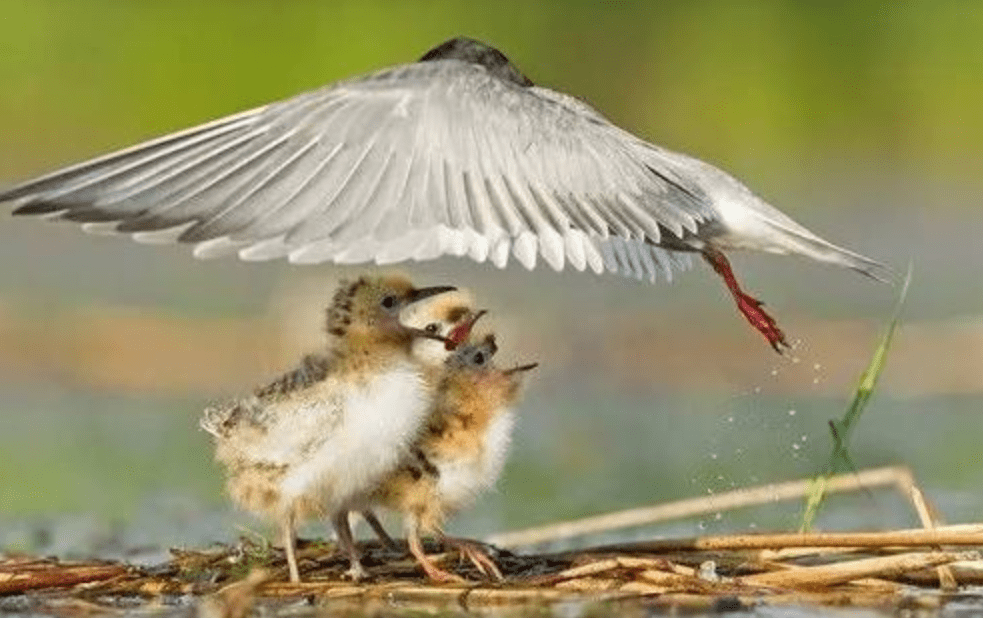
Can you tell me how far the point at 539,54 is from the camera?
68.1 ft

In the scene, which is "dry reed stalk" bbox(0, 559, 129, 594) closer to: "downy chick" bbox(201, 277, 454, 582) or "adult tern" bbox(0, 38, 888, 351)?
"downy chick" bbox(201, 277, 454, 582)

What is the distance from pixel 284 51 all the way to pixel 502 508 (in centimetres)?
1015

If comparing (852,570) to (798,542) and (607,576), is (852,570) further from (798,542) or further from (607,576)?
(607,576)

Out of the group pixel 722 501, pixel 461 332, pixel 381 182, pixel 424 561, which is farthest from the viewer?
pixel 722 501

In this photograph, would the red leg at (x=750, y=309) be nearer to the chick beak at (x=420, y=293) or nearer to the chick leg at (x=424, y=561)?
the chick beak at (x=420, y=293)

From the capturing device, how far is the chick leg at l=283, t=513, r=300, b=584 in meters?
7.77

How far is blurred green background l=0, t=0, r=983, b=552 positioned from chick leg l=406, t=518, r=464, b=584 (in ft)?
5.74

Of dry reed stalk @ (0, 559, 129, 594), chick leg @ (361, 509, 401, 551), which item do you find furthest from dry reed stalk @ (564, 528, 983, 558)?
dry reed stalk @ (0, 559, 129, 594)

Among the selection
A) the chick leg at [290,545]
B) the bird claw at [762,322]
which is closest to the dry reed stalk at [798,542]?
the bird claw at [762,322]

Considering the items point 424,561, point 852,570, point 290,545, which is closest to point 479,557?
point 424,561

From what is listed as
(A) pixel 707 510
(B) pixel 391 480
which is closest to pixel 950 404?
(A) pixel 707 510

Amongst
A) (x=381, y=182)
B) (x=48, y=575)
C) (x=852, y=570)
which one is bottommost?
(x=852, y=570)

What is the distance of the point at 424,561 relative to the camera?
7836 mm

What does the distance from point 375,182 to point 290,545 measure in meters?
1.07
